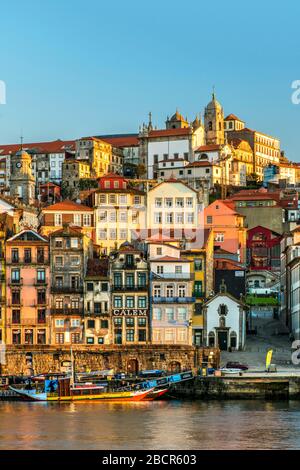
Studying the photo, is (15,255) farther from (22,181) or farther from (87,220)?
(22,181)

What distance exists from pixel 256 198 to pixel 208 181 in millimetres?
18870

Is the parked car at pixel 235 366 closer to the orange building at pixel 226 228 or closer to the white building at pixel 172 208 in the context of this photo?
the white building at pixel 172 208

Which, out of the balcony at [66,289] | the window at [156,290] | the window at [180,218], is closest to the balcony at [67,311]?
the balcony at [66,289]

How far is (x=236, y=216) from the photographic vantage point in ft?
422

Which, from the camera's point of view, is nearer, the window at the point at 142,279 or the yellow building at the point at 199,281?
the window at the point at 142,279

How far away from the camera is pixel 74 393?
285 ft

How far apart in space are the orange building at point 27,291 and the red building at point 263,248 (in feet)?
152

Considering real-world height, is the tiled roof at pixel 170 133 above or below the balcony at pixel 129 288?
above

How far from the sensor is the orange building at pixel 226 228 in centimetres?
12488

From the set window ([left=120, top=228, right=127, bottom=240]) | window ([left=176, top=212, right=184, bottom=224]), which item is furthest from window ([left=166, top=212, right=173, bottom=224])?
window ([left=120, top=228, right=127, bottom=240])

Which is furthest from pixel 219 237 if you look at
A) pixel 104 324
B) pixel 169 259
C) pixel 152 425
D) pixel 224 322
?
pixel 152 425


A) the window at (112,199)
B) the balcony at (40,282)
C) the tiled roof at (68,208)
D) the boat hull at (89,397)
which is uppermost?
the window at (112,199)

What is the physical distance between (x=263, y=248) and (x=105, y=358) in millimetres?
51624
